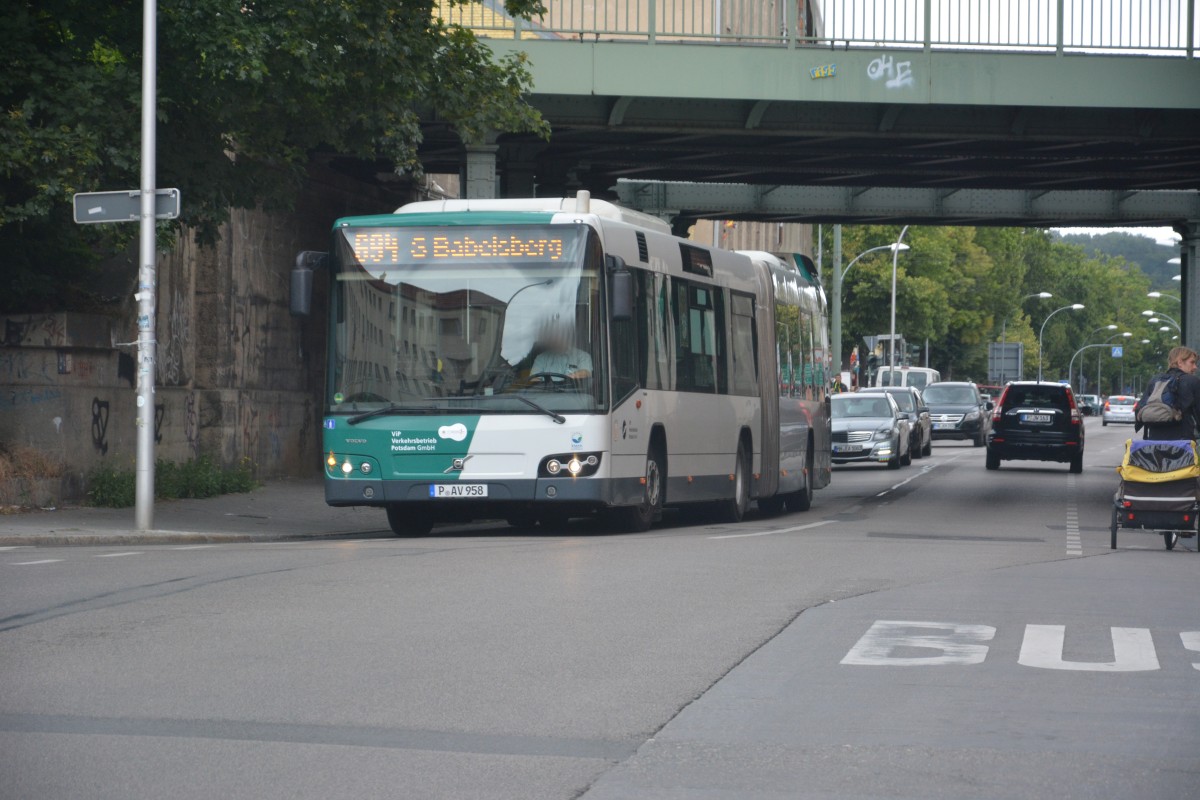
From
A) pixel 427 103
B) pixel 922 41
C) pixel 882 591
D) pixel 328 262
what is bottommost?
pixel 882 591

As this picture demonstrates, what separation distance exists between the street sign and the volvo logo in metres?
3.43

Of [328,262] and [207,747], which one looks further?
[328,262]

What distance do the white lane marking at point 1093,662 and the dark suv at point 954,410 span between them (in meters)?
47.9

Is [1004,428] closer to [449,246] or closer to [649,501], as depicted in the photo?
[649,501]

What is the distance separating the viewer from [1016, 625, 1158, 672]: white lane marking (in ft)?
29.8

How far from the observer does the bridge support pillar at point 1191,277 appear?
39.6 m

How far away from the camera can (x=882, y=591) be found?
500 inches

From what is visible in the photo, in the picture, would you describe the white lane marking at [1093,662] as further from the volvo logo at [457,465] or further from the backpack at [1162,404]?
the volvo logo at [457,465]

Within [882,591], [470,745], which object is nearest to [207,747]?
[470,745]

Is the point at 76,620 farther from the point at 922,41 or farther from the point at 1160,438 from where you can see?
the point at 922,41

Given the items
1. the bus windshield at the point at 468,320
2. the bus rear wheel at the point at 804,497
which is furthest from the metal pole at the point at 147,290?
the bus rear wheel at the point at 804,497

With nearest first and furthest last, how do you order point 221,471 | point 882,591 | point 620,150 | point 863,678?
point 863,678
point 882,591
point 221,471
point 620,150

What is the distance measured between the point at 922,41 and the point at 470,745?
69.5 feet

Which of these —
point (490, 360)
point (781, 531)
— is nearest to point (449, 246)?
point (490, 360)
